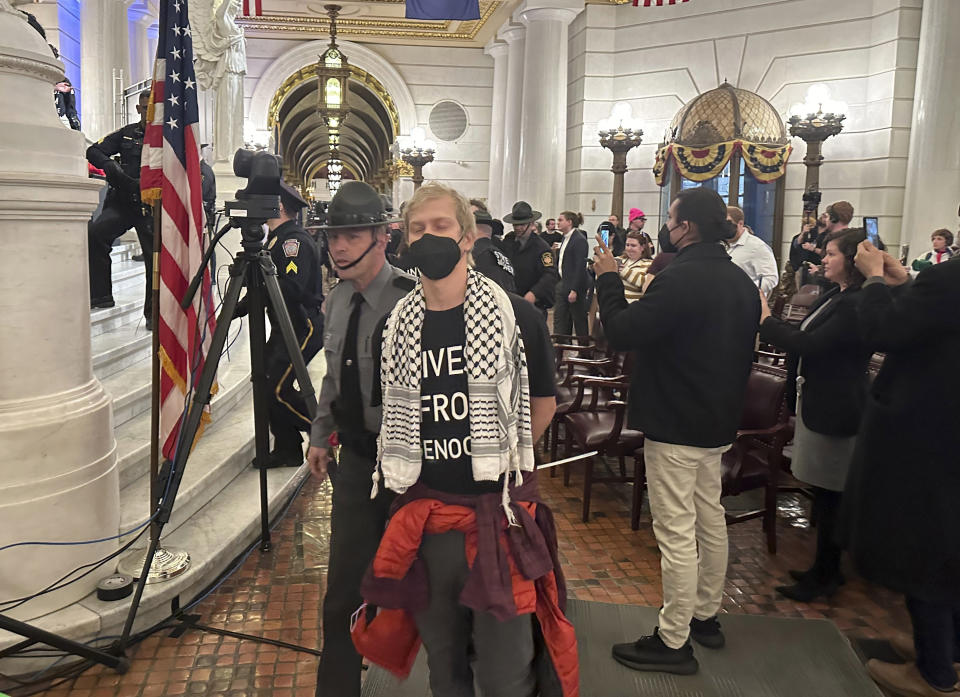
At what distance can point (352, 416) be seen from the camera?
2.55m

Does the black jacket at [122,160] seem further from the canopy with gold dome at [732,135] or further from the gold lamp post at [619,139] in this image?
the canopy with gold dome at [732,135]

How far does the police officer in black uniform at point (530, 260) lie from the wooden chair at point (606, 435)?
1.99 m

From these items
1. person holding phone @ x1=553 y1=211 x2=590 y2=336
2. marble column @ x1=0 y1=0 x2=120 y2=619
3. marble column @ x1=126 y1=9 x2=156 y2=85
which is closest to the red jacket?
marble column @ x1=0 y1=0 x2=120 y2=619

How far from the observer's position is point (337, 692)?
2.63 meters

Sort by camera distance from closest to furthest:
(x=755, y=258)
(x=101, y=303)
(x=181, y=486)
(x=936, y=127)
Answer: (x=181, y=486), (x=101, y=303), (x=755, y=258), (x=936, y=127)

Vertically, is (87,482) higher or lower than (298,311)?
lower

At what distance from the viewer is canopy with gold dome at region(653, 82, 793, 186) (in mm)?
12242

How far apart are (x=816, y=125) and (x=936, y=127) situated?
1.57m

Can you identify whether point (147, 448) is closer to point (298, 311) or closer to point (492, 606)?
point (298, 311)

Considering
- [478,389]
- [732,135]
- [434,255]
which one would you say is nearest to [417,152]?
[732,135]

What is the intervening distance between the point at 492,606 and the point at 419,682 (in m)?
1.25

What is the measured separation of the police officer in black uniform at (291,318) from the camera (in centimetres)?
471

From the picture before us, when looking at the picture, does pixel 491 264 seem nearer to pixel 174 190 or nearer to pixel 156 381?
pixel 174 190

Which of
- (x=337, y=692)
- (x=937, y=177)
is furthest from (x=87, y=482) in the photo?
(x=937, y=177)
